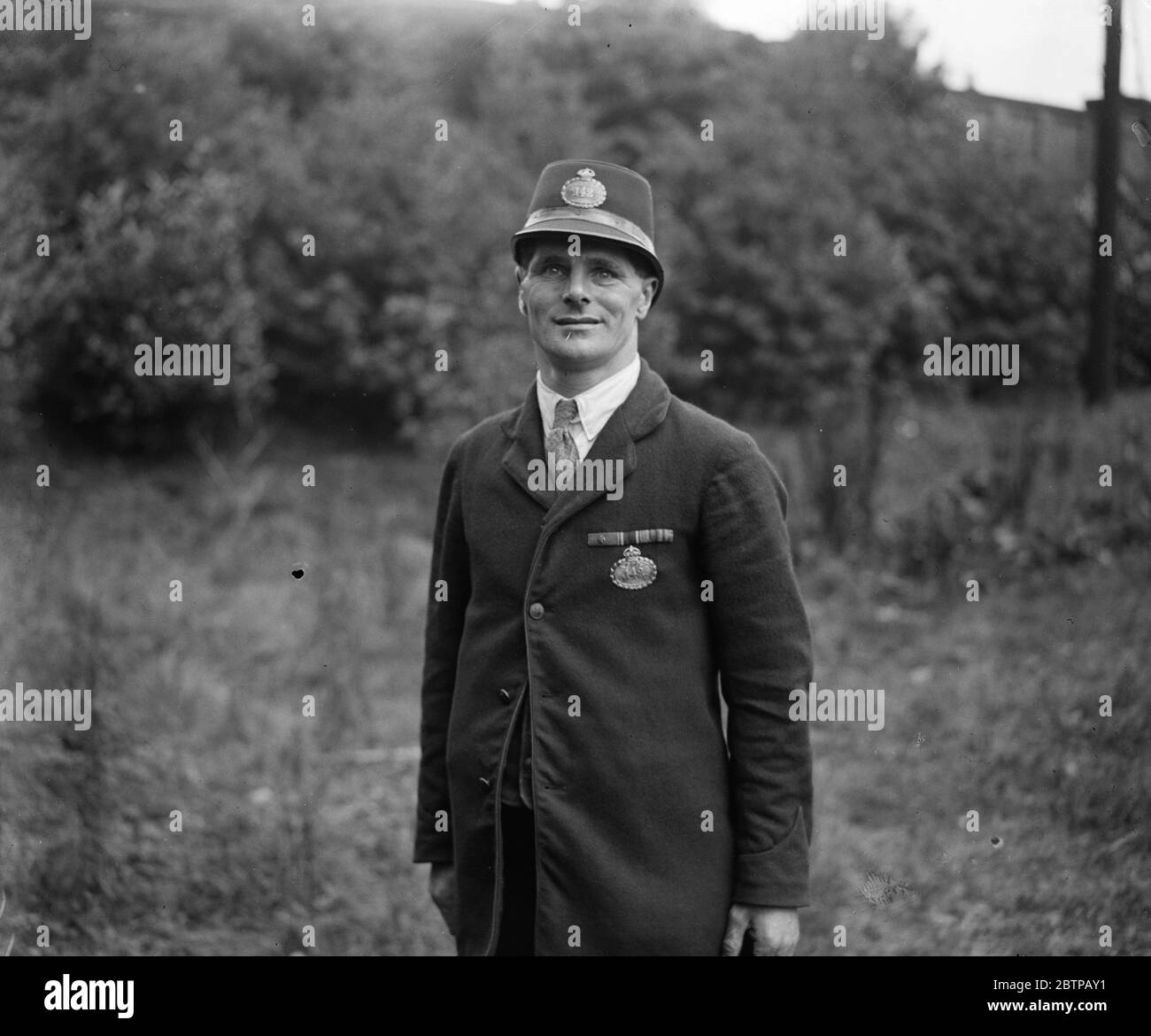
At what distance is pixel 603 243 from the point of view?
2340mm

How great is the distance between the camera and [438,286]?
11.5m

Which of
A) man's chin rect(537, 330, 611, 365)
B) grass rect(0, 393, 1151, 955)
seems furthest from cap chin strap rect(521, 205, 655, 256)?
grass rect(0, 393, 1151, 955)

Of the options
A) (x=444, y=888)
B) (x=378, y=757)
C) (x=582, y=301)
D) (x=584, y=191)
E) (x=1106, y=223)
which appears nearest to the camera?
(x=582, y=301)

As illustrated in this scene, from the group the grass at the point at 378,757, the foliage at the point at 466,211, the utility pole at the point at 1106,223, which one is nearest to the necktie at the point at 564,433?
the grass at the point at 378,757

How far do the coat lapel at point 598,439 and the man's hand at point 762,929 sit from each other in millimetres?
874

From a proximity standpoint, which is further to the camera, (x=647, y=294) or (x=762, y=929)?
(x=647, y=294)

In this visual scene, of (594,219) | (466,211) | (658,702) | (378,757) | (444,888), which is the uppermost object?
(466,211)

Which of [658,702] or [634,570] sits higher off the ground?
[634,570]

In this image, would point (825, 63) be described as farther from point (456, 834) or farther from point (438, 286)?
point (456, 834)

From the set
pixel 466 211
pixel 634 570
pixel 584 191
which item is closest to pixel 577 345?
pixel 584 191

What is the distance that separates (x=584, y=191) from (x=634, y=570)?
79 centimetres

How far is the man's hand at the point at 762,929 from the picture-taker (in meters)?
2.31

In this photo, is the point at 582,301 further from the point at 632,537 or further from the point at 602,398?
the point at 632,537

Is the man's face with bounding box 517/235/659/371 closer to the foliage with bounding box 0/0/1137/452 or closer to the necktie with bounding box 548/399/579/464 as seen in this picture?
the necktie with bounding box 548/399/579/464
